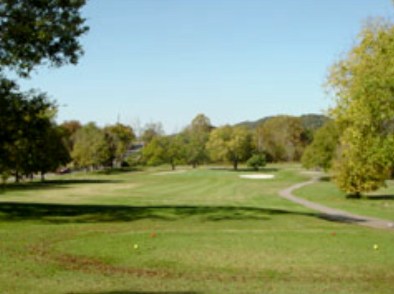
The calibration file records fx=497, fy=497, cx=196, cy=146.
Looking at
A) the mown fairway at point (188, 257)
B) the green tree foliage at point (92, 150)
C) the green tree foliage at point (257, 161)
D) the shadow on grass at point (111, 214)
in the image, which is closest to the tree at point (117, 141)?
the green tree foliage at point (92, 150)

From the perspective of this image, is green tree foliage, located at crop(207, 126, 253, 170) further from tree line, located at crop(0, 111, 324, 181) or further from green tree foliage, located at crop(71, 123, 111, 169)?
green tree foliage, located at crop(71, 123, 111, 169)

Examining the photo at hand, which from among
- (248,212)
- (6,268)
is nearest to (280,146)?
(248,212)

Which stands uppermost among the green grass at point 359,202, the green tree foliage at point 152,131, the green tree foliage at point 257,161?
the green tree foliage at point 152,131

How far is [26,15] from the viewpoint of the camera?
23.1 metres

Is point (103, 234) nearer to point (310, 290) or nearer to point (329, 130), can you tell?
point (310, 290)

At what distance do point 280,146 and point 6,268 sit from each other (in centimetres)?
12790

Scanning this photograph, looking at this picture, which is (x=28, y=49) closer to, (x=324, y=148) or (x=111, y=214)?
(x=111, y=214)

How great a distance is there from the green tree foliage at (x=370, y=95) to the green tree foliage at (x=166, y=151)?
89.2 m

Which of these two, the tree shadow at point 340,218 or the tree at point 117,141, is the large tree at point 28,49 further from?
the tree at point 117,141

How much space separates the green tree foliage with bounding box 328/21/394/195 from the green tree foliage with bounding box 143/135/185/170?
89.2 metres

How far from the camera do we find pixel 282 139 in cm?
13800

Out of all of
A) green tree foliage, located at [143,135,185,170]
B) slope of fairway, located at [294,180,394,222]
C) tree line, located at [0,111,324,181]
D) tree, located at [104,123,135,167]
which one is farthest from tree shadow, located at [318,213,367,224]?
green tree foliage, located at [143,135,185,170]

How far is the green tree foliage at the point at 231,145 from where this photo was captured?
369ft

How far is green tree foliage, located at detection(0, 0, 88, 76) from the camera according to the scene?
22828mm
